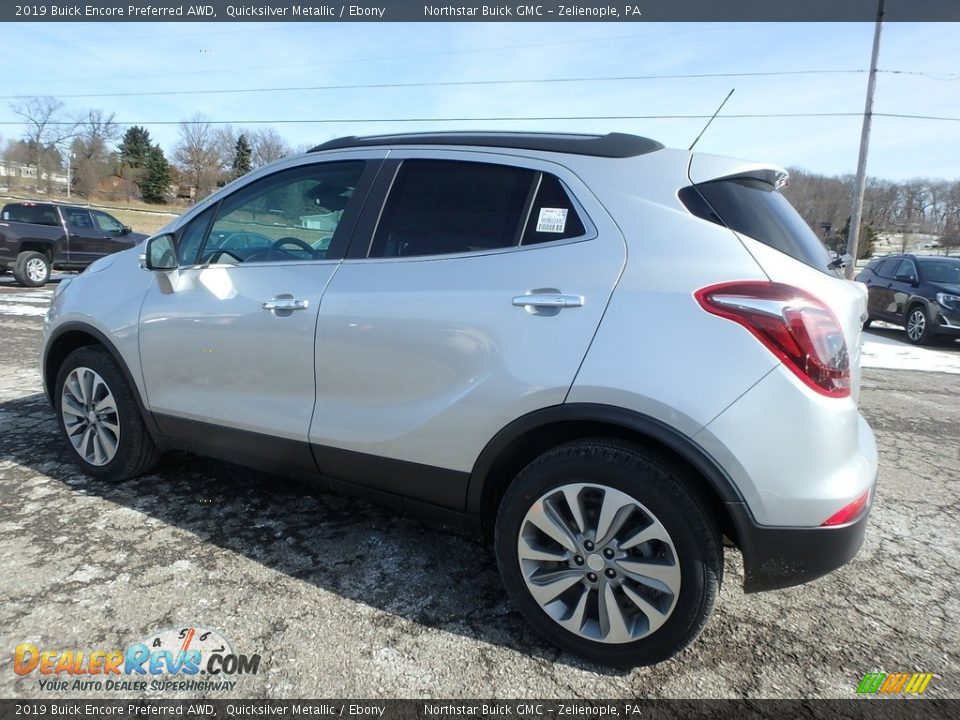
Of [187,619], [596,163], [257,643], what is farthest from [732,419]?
[187,619]

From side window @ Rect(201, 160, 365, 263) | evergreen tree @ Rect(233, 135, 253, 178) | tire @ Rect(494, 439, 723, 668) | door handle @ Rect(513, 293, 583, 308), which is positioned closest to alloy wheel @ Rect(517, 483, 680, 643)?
tire @ Rect(494, 439, 723, 668)

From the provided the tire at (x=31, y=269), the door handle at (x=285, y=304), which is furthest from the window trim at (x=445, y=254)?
the tire at (x=31, y=269)

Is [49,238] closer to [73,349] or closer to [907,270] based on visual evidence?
[73,349]

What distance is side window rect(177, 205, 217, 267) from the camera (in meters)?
3.15

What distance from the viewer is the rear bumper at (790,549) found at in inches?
74.6

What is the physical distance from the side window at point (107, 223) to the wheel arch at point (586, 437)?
15776 mm

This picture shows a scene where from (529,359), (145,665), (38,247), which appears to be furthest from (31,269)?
(529,359)

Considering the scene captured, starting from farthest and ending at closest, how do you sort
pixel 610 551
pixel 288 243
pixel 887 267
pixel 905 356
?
pixel 887 267
pixel 905 356
pixel 288 243
pixel 610 551

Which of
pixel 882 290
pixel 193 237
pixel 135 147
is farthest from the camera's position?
pixel 135 147

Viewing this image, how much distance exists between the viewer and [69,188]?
222ft

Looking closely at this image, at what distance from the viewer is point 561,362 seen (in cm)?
206

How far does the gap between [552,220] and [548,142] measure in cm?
38

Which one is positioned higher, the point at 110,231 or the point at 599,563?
the point at 110,231

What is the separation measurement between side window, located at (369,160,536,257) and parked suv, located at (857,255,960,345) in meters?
9.65
